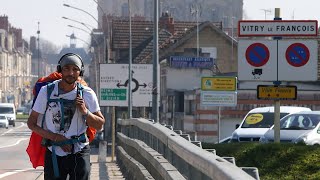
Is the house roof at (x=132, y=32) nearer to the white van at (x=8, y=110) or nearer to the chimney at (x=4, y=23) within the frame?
the white van at (x=8, y=110)

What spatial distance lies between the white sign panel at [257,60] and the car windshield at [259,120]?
10.9 meters

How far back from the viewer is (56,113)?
10.1 metres

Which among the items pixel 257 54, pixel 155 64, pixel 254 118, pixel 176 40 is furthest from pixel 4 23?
pixel 257 54

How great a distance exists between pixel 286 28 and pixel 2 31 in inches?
4947

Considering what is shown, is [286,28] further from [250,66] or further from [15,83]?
[15,83]

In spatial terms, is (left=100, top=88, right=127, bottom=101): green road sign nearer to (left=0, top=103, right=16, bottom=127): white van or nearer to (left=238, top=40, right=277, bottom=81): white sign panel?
(left=238, top=40, right=277, bottom=81): white sign panel

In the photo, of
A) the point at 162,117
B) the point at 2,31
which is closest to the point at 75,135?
the point at 162,117

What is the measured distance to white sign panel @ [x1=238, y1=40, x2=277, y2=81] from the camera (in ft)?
67.4

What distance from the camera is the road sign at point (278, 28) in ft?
64.6

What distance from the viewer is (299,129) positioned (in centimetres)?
2716

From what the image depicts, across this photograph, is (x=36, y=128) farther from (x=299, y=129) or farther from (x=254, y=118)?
(x=254, y=118)

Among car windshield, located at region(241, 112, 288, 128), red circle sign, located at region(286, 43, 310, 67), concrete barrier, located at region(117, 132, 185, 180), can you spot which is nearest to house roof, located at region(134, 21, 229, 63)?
car windshield, located at region(241, 112, 288, 128)

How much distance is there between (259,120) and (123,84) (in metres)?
7.49

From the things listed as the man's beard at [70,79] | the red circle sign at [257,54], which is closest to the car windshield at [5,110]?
the red circle sign at [257,54]
